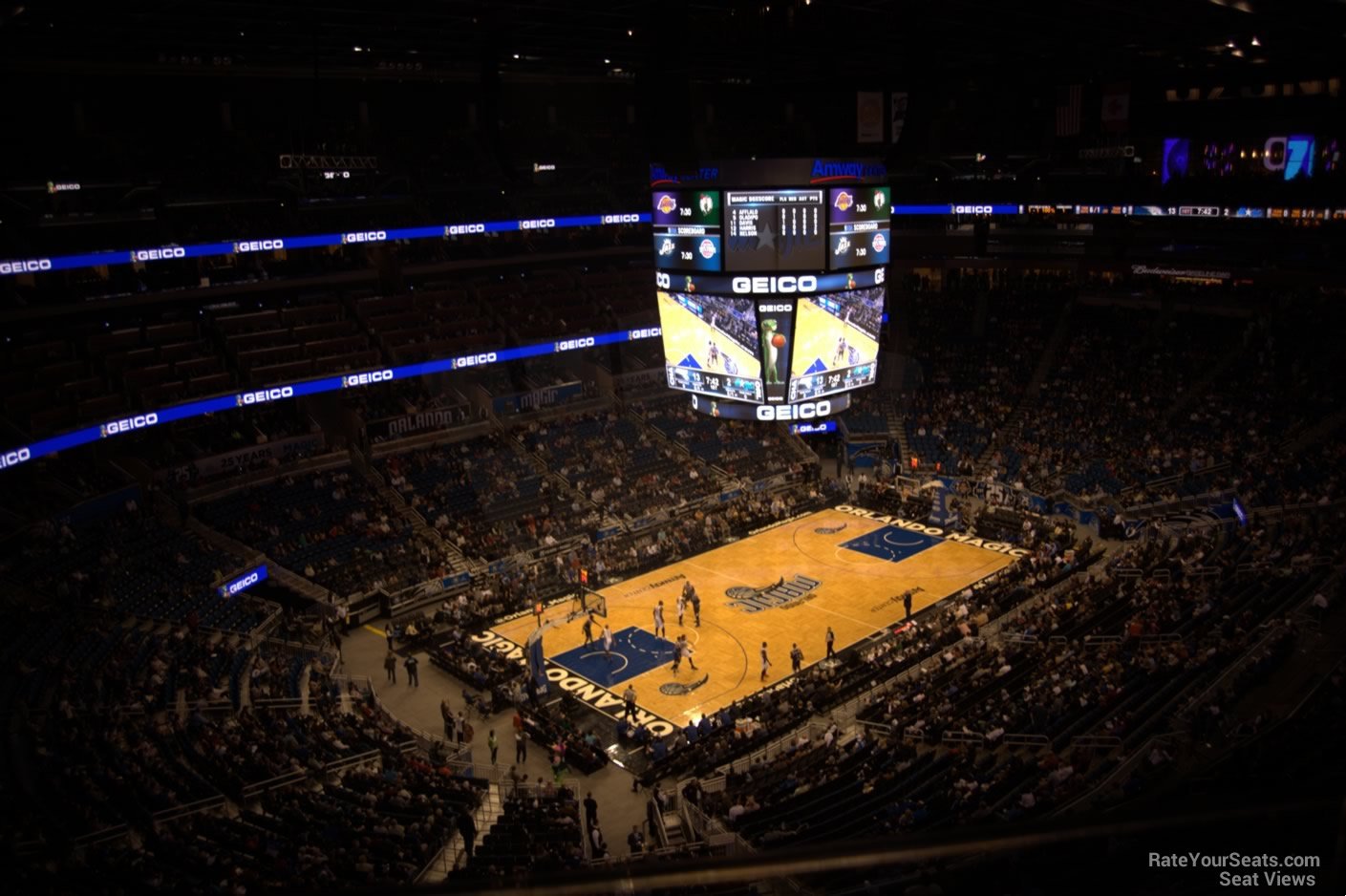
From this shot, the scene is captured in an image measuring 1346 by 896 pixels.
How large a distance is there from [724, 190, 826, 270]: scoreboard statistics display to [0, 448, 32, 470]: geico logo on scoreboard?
63.6 ft

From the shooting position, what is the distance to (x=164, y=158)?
37.4m

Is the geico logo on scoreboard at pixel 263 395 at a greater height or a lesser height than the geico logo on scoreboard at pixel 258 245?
lesser

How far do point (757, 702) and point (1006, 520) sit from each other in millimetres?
16256

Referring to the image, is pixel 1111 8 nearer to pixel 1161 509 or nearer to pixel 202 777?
pixel 1161 509

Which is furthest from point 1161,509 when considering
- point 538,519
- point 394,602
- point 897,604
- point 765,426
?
point 394,602

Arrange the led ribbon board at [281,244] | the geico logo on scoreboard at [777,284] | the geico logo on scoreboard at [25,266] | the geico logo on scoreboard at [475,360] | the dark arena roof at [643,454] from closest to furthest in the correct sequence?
the dark arena roof at [643,454] → the geico logo on scoreboard at [777,284] → the geico logo on scoreboard at [25,266] → the led ribbon board at [281,244] → the geico logo on scoreboard at [475,360]

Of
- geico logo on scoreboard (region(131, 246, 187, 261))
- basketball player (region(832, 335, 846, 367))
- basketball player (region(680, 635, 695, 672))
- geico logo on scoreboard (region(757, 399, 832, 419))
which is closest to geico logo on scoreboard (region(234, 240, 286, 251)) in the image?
geico logo on scoreboard (region(131, 246, 187, 261))

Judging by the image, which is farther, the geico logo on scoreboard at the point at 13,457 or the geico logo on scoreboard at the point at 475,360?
the geico logo on scoreboard at the point at 475,360

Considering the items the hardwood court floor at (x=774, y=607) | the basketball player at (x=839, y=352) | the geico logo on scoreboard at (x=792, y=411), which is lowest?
the hardwood court floor at (x=774, y=607)

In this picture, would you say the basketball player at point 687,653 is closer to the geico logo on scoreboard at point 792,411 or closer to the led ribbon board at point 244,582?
the geico logo on scoreboard at point 792,411

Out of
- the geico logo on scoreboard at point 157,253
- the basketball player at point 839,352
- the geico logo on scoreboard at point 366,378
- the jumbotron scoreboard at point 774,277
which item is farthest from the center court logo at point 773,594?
the geico logo on scoreboard at point 157,253

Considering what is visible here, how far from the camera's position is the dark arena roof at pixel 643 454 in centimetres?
1853

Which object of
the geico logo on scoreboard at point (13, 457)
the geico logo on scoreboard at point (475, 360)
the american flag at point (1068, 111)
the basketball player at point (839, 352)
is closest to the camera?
the geico logo on scoreboard at point (13, 457)

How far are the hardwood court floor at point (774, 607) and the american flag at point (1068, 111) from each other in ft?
45.2
